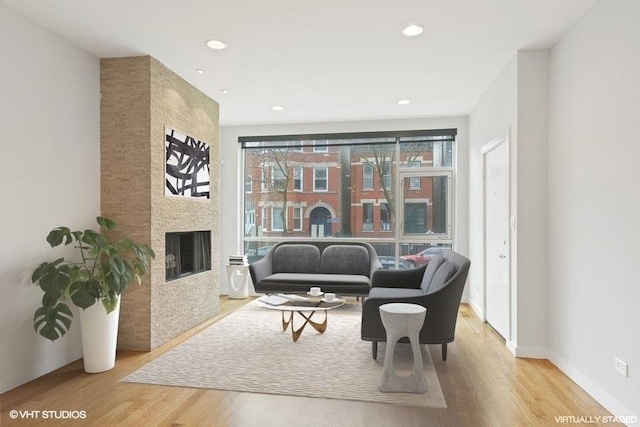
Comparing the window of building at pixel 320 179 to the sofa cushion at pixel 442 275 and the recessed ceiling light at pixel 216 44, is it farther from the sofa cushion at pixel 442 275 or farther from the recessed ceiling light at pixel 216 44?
the recessed ceiling light at pixel 216 44

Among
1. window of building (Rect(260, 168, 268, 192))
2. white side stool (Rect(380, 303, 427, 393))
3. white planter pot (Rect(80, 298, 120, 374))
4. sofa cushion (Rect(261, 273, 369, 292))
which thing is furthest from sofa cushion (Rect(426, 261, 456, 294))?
window of building (Rect(260, 168, 268, 192))

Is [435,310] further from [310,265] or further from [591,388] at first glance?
[310,265]

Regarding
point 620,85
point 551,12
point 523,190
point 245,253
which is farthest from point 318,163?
point 620,85

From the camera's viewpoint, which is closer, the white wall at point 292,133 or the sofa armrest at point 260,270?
the sofa armrest at point 260,270

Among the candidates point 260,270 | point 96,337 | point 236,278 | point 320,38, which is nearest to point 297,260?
point 260,270

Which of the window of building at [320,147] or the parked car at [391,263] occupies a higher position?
the window of building at [320,147]

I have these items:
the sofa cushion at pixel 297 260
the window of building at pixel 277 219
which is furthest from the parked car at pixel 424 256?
the window of building at pixel 277 219

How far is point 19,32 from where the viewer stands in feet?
9.99

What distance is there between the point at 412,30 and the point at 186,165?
107 inches

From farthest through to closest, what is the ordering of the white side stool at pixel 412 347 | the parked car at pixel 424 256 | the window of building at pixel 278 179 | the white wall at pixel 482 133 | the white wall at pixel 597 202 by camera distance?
the window of building at pixel 278 179 → the parked car at pixel 424 256 → the white wall at pixel 482 133 → the white side stool at pixel 412 347 → the white wall at pixel 597 202

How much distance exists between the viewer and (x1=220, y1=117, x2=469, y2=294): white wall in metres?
5.98

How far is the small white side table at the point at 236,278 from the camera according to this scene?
620 cm

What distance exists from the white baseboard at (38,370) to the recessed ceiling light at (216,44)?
299cm

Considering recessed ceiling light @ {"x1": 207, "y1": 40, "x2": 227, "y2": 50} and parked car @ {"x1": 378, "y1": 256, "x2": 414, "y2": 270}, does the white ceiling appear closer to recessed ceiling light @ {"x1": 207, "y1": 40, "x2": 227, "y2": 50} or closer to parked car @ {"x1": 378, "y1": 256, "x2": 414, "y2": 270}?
recessed ceiling light @ {"x1": 207, "y1": 40, "x2": 227, "y2": 50}
